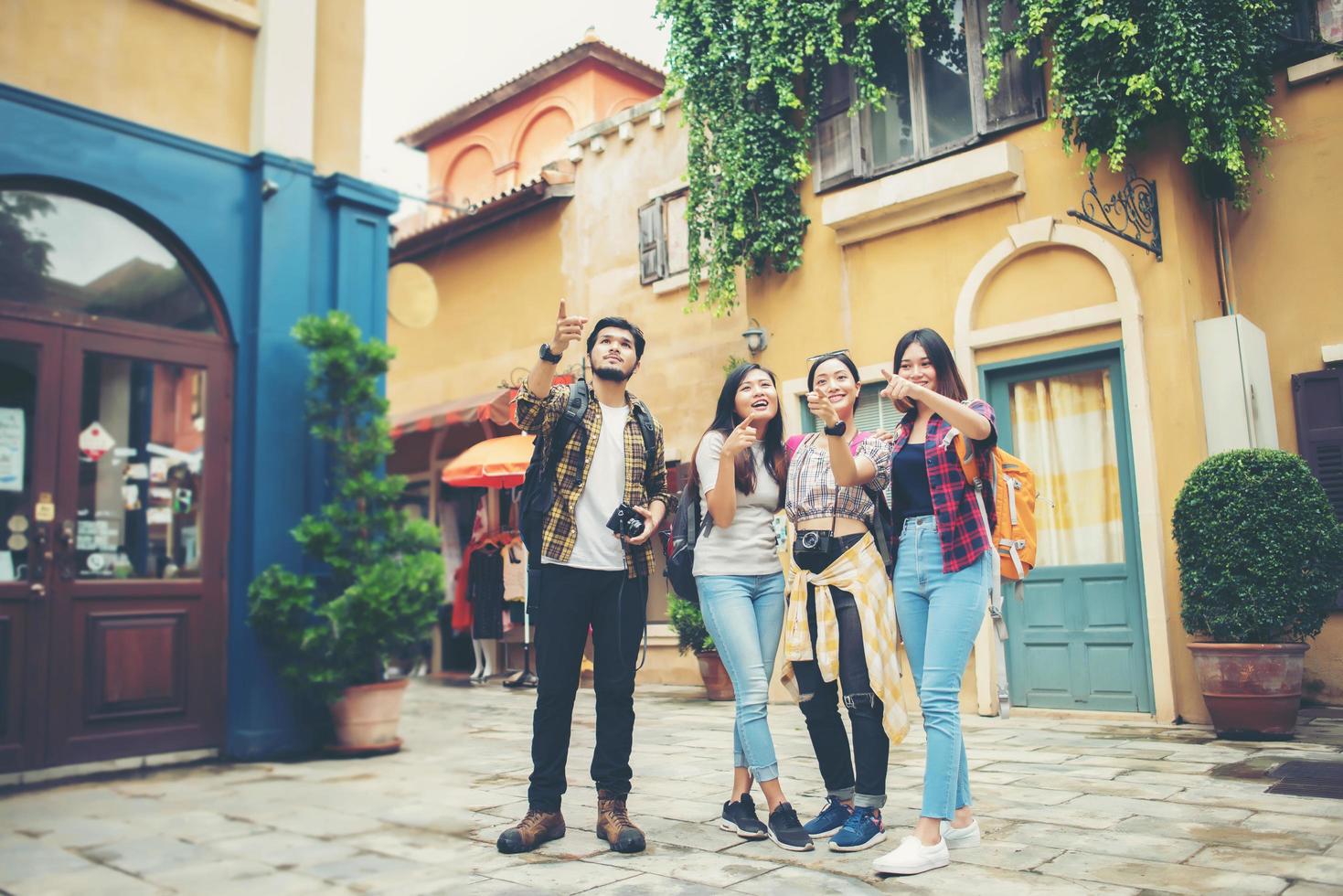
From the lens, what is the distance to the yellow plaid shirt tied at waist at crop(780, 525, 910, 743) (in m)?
3.84

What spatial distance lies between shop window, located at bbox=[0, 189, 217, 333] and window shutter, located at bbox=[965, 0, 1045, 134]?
20.7 feet

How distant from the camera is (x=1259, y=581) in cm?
625

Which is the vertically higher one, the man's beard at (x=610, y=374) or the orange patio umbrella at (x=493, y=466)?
the orange patio umbrella at (x=493, y=466)

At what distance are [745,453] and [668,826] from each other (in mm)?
1661

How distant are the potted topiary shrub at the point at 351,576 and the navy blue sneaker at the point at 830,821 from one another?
11.7ft

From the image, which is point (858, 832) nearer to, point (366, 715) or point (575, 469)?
point (575, 469)

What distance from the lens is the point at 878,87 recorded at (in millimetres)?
8727

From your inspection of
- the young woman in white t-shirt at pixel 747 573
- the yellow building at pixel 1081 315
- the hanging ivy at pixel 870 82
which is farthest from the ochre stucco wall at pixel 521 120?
the young woman in white t-shirt at pixel 747 573

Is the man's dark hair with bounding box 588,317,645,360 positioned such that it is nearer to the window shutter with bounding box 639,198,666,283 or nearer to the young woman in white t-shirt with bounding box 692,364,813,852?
the young woman in white t-shirt with bounding box 692,364,813,852

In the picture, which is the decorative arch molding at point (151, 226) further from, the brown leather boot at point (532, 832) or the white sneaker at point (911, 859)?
the white sneaker at point (911, 859)

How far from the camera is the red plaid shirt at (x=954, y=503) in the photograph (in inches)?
142

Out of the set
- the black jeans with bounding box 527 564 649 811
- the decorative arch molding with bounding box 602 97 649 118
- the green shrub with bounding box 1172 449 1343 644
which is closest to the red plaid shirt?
the black jeans with bounding box 527 564 649 811

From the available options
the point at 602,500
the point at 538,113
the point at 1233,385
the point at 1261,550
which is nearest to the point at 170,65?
the point at 602,500

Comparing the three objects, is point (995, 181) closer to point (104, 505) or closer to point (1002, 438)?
point (1002, 438)
